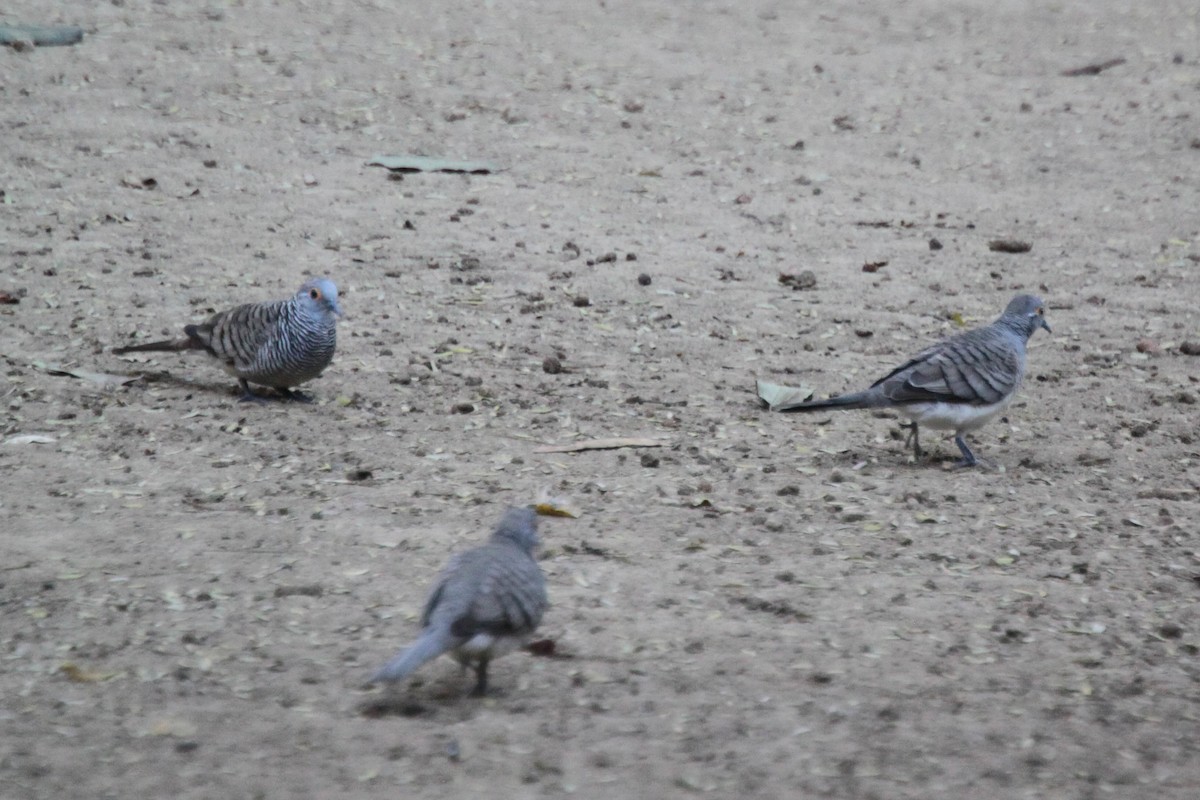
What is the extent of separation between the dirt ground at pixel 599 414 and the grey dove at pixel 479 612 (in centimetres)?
22

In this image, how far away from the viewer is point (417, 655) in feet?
10.9

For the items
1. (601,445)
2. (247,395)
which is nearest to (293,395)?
(247,395)

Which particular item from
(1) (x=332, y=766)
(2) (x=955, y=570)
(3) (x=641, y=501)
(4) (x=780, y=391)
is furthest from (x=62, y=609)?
(4) (x=780, y=391)

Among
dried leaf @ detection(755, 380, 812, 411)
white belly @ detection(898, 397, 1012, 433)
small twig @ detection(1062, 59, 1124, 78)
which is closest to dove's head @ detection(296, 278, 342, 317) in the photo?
dried leaf @ detection(755, 380, 812, 411)

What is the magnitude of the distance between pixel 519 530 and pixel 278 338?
2549mm

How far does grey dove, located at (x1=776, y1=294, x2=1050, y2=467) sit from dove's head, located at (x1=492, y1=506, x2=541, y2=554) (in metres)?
2.01

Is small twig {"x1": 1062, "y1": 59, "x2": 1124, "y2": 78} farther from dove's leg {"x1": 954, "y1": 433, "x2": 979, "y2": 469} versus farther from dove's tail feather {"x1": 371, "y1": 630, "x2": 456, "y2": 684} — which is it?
dove's tail feather {"x1": 371, "y1": 630, "x2": 456, "y2": 684}

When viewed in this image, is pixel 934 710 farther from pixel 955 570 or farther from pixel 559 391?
pixel 559 391

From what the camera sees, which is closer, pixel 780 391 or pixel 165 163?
pixel 780 391

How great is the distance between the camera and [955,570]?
15.5ft

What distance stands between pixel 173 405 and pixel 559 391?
166 cm

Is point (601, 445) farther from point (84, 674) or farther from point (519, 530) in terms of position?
point (84, 674)

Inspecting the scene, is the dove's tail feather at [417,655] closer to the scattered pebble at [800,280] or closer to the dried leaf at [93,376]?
the dried leaf at [93,376]

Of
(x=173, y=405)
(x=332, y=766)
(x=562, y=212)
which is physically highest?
(x=562, y=212)
